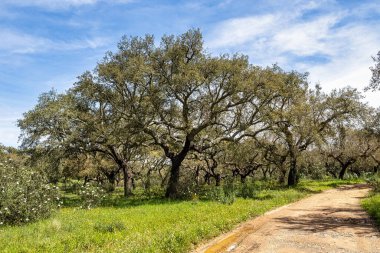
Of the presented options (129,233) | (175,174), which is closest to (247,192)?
(175,174)

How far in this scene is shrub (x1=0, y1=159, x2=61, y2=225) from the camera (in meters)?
16.4

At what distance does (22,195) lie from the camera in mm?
16781

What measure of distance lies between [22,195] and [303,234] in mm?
12621

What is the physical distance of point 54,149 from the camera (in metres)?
33.4

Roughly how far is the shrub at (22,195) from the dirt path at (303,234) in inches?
365

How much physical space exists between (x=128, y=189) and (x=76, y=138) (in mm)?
8543

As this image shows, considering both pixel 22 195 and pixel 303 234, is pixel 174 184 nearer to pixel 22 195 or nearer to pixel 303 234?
pixel 22 195

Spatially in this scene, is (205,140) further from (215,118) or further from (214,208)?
(214,208)

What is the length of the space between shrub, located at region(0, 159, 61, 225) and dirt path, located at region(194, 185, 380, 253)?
9.26m

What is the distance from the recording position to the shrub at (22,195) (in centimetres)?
1636

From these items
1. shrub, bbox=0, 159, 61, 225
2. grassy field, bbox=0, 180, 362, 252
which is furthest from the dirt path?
shrub, bbox=0, 159, 61, 225

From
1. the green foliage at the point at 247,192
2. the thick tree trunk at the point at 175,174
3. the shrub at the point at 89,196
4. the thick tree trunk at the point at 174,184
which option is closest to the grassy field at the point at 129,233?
the shrub at the point at 89,196

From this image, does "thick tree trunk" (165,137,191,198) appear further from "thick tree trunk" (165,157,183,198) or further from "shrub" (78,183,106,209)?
"shrub" (78,183,106,209)

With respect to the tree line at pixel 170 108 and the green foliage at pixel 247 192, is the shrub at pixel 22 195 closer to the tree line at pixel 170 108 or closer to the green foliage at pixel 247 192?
the tree line at pixel 170 108
